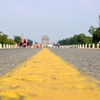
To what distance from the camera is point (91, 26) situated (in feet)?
330

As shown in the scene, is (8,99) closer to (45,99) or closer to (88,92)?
(45,99)

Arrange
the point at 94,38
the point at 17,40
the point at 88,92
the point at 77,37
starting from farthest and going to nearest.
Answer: the point at 17,40 < the point at 77,37 < the point at 94,38 < the point at 88,92

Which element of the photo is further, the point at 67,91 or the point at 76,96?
the point at 67,91

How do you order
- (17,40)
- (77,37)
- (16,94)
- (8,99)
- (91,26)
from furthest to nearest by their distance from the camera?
(17,40)
(77,37)
(91,26)
(16,94)
(8,99)

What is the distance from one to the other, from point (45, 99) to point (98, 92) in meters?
0.34

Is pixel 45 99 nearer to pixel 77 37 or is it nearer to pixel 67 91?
pixel 67 91

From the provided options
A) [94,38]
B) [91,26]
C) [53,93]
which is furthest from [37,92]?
[91,26]

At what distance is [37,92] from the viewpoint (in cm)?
140

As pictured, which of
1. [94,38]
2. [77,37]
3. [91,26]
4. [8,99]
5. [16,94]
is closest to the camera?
[8,99]

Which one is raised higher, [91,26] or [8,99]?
[91,26]

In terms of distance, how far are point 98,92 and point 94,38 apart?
89.1 metres

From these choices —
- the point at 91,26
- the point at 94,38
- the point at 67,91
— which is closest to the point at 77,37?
the point at 91,26

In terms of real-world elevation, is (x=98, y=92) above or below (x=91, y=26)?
below

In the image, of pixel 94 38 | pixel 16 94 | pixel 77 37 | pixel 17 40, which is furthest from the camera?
pixel 17 40
